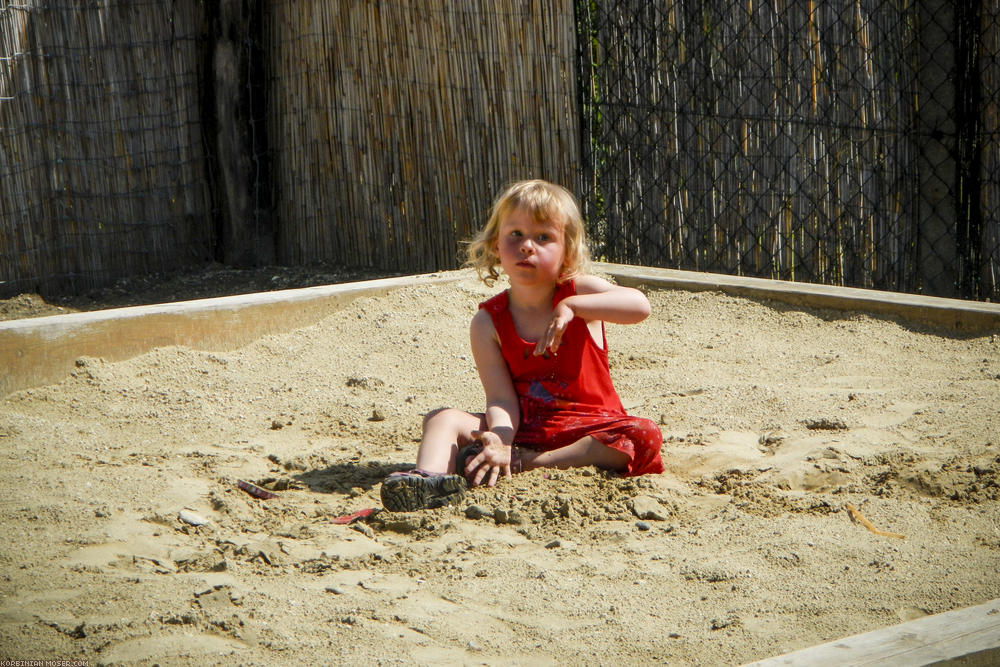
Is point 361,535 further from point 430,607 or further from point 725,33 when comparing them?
point 725,33

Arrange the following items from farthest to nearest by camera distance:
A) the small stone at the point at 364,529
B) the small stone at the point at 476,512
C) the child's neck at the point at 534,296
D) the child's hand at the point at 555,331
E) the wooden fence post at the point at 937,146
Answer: the wooden fence post at the point at 937,146
the child's neck at the point at 534,296
the child's hand at the point at 555,331
the small stone at the point at 476,512
the small stone at the point at 364,529

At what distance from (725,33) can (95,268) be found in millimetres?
3778

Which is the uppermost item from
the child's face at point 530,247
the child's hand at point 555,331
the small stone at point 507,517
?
the child's face at point 530,247

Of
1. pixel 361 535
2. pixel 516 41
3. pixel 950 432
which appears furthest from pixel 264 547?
pixel 516 41

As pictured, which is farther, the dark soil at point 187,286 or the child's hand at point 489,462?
the dark soil at point 187,286

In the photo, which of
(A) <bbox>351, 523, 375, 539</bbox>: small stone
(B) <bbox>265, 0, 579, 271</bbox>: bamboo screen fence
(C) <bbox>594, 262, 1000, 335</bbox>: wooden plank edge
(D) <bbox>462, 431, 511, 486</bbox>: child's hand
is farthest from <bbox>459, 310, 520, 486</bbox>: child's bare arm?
(B) <bbox>265, 0, 579, 271</bbox>: bamboo screen fence

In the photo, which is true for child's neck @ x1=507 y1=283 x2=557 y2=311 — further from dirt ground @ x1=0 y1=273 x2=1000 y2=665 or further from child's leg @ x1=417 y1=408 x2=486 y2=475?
dirt ground @ x1=0 y1=273 x2=1000 y2=665

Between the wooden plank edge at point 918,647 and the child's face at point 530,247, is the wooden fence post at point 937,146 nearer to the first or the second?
the child's face at point 530,247

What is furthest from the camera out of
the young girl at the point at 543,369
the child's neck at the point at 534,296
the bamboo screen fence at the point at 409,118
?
the bamboo screen fence at the point at 409,118

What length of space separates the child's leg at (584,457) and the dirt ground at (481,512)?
77 mm

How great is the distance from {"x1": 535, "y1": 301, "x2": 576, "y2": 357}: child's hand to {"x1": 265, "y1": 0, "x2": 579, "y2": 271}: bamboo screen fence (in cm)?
284

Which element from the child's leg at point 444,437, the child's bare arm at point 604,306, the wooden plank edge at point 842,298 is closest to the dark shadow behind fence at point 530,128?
the wooden plank edge at point 842,298

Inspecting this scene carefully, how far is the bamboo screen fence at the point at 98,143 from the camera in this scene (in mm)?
5660

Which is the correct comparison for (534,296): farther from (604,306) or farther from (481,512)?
(481,512)
